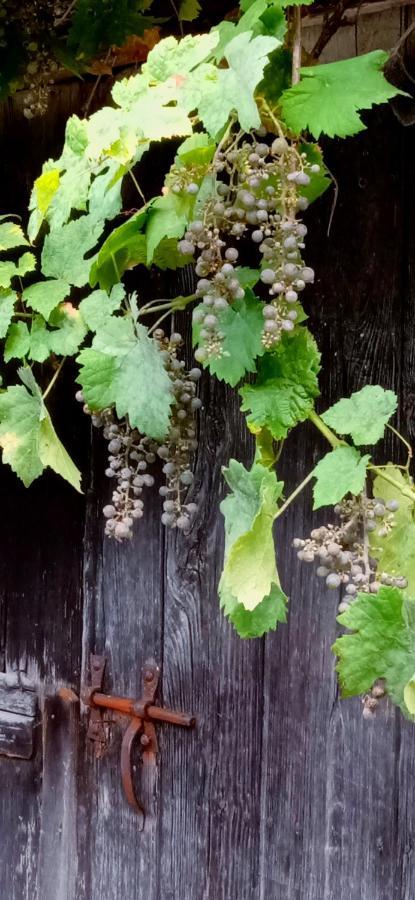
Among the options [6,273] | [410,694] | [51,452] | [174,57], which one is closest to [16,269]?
[6,273]

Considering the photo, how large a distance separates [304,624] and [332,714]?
0.43ft

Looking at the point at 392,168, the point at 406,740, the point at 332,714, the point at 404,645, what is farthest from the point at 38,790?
the point at 392,168

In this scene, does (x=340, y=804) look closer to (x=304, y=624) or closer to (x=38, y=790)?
(x=304, y=624)

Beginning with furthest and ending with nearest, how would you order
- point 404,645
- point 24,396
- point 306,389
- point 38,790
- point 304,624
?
1. point 38,790
2. point 304,624
3. point 24,396
4. point 306,389
5. point 404,645

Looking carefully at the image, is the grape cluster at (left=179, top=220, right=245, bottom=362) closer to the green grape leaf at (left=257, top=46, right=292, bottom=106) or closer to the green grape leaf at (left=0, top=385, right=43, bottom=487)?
the green grape leaf at (left=257, top=46, right=292, bottom=106)

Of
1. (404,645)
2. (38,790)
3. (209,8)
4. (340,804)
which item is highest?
(209,8)

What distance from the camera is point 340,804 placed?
125 centimetres

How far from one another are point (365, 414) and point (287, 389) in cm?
10

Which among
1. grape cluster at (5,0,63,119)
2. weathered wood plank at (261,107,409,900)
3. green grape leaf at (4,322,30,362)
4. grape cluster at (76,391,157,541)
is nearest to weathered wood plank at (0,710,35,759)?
weathered wood plank at (261,107,409,900)

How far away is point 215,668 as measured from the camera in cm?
138

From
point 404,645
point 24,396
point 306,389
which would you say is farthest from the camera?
point 24,396

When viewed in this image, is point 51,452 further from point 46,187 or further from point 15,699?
point 15,699

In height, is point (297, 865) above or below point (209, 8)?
below

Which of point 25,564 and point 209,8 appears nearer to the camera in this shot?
point 209,8
